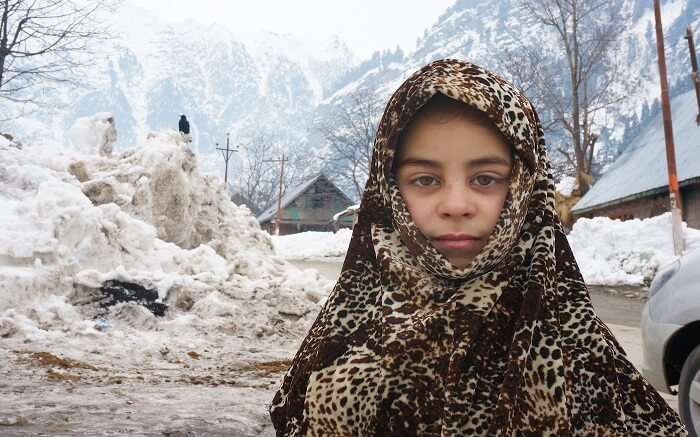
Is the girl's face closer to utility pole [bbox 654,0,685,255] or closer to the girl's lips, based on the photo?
the girl's lips

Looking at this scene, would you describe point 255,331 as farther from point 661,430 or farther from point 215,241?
point 661,430

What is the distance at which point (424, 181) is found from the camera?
155cm

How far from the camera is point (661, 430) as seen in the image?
4.71 feet

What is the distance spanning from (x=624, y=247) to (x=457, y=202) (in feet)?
50.7

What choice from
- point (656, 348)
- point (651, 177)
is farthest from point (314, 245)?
point (656, 348)

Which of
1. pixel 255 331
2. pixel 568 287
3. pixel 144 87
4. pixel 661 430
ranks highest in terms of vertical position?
pixel 144 87

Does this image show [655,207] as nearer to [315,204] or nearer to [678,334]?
[678,334]

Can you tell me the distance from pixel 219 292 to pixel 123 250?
5.52 feet

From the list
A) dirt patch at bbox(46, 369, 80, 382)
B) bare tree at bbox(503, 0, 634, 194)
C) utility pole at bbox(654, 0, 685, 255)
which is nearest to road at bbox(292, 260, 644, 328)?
utility pole at bbox(654, 0, 685, 255)

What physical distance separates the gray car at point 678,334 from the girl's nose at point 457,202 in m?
2.27

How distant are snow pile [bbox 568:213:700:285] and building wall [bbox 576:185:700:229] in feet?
7.77

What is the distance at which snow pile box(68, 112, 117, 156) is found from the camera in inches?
582

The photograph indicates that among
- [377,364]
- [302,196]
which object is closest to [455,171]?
[377,364]

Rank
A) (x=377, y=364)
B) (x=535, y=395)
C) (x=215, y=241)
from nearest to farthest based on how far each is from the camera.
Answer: (x=535, y=395) < (x=377, y=364) < (x=215, y=241)
